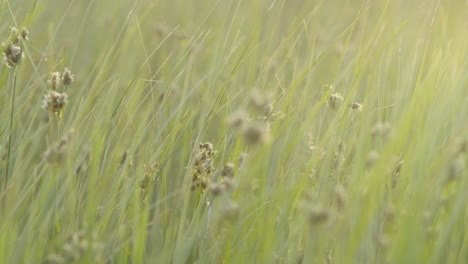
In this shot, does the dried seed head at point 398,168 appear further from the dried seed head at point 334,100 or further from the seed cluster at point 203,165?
the seed cluster at point 203,165

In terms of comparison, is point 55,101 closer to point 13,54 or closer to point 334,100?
point 13,54

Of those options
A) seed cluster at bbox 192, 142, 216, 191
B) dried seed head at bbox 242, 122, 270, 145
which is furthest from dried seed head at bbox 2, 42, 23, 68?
dried seed head at bbox 242, 122, 270, 145

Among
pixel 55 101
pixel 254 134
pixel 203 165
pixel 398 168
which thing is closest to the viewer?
pixel 254 134

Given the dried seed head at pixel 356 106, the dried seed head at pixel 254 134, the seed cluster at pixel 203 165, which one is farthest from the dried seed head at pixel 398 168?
the dried seed head at pixel 254 134

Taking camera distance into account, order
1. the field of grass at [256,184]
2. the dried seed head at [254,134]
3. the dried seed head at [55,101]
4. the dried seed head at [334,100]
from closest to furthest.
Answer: the dried seed head at [254,134] < the field of grass at [256,184] < the dried seed head at [55,101] < the dried seed head at [334,100]

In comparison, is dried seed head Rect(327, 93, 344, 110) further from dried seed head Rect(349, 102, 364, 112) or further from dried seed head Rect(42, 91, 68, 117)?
dried seed head Rect(42, 91, 68, 117)

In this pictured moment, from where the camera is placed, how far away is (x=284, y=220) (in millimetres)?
1745

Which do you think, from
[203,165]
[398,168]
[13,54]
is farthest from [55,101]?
[398,168]

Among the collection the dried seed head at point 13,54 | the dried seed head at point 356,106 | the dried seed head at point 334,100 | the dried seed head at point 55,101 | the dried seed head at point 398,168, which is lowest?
the dried seed head at point 398,168

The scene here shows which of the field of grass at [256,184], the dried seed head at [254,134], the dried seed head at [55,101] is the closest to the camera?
the dried seed head at [254,134]

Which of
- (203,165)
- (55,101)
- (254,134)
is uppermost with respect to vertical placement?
(254,134)

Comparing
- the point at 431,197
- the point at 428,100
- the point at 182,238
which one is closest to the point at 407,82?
the point at 428,100

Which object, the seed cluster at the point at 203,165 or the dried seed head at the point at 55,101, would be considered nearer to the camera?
the dried seed head at the point at 55,101

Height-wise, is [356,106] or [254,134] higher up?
[254,134]
